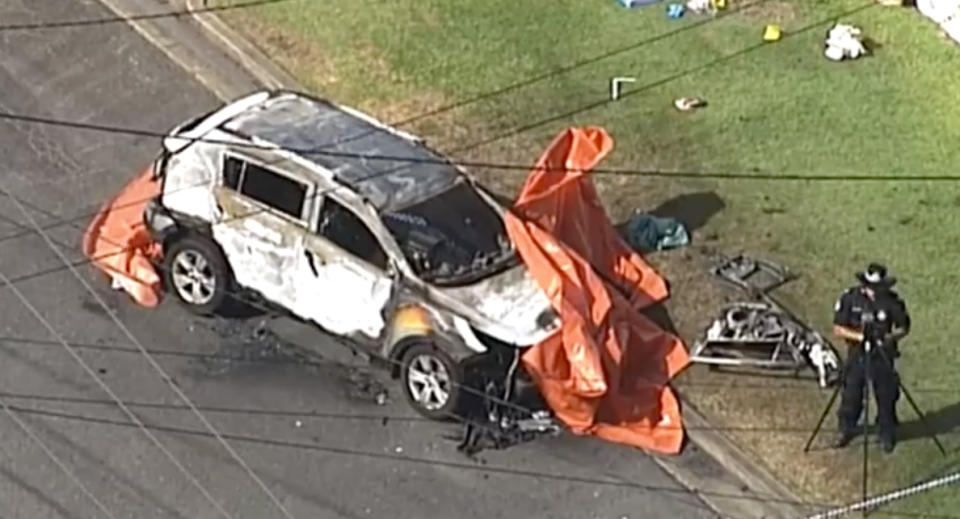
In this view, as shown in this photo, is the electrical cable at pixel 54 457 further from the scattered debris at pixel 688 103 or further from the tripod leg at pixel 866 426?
the scattered debris at pixel 688 103

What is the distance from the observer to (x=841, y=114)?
21.5 meters

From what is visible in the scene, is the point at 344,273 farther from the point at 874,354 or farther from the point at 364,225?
the point at 874,354

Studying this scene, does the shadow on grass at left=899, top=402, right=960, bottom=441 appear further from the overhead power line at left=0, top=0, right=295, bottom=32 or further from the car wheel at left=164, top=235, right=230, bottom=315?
the overhead power line at left=0, top=0, right=295, bottom=32

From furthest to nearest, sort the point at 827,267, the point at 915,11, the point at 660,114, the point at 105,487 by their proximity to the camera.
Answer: the point at 915,11
the point at 660,114
the point at 827,267
the point at 105,487

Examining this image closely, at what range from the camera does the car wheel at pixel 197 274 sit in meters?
18.4

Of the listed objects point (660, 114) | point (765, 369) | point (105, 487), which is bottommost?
point (105, 487)

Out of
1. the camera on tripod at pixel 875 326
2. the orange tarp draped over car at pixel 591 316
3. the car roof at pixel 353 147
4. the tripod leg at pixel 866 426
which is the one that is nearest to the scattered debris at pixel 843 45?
the orange tarp draped over car at pixel 591 316

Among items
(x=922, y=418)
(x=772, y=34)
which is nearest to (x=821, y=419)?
(x=922, y=418)

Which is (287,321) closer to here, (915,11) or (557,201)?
(557,201)

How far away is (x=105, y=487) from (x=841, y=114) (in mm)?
7845

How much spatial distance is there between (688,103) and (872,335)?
5.20m

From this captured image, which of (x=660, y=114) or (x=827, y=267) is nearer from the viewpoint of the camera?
(x=827, y=267)

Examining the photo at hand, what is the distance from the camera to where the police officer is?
16641mm

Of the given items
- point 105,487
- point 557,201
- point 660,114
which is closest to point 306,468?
point 105,487
